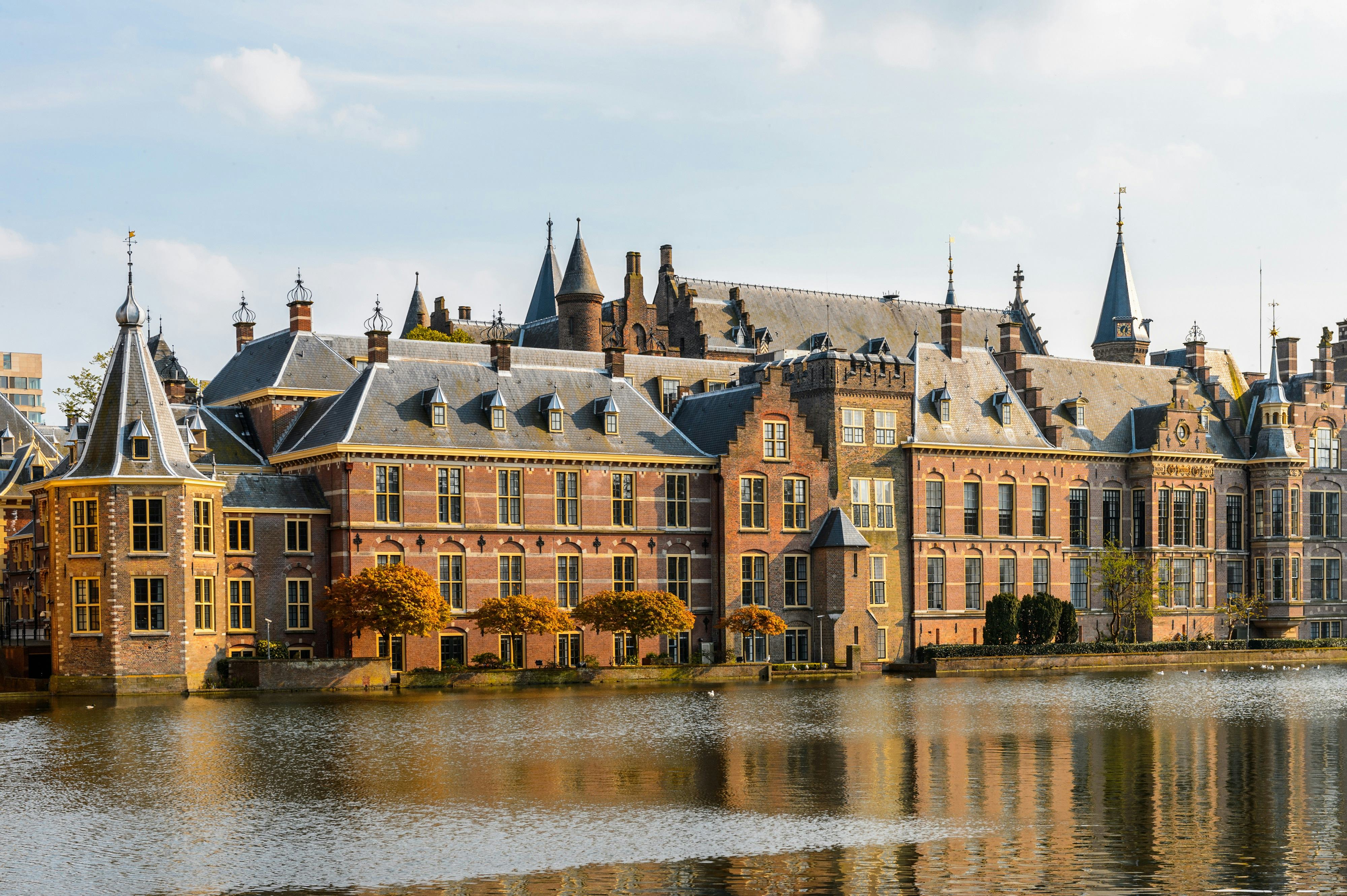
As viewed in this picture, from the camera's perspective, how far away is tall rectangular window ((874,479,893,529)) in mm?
80500

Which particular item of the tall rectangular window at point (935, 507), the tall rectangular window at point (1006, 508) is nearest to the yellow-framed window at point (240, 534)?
the tall rectangular window at point (935, 507)

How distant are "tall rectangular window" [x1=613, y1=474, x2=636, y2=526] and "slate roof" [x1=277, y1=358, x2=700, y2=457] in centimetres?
115

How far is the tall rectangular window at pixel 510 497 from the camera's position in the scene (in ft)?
233

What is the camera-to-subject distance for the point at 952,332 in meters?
86.6

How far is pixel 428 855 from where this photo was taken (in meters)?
24.3

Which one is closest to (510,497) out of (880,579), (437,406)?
(437,406)

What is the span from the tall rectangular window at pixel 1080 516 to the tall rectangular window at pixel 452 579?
35086mm

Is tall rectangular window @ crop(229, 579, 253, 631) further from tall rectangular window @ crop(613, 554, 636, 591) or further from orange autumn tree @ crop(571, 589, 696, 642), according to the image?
tall rectangular window @ crop(613, 554, 636, 591)

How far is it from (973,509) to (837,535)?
10.5 meters

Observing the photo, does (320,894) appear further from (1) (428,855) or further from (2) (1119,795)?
(2) (1119,795)

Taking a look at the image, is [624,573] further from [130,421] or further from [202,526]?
[130,421]

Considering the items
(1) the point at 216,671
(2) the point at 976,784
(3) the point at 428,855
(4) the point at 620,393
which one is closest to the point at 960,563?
(4) the point at 620,393

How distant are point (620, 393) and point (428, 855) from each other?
5292cm

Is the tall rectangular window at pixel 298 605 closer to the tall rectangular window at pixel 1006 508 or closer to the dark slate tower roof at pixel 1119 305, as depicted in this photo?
the tall rectangular window at pixel 1006 508
